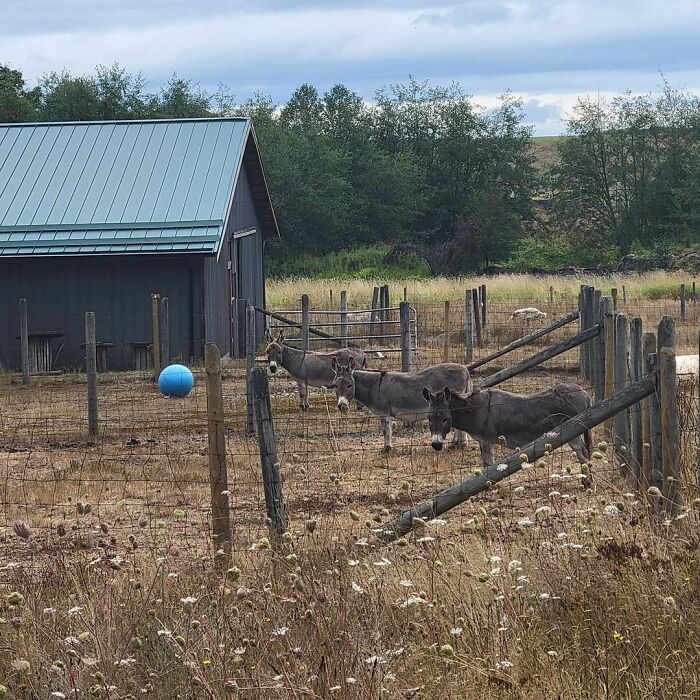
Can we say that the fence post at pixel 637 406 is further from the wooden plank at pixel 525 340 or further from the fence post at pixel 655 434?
the wooden plank at pixel 525 340

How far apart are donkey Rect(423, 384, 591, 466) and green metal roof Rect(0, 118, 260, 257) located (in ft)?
41.9

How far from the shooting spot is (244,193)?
3020 centimetres

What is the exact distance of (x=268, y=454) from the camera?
750cm

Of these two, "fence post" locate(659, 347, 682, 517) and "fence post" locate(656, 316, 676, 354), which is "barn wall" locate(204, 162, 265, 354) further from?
"fence post" locate(659, 347, 682, 517)

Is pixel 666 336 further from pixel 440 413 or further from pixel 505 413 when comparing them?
pixel 440 413

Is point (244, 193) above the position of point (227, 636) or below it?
above

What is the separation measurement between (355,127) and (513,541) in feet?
207

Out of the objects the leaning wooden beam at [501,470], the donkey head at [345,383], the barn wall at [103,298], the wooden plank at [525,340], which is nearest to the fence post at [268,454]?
the leaning wooden beam at [501,470]

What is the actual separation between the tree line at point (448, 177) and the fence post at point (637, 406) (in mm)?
46676

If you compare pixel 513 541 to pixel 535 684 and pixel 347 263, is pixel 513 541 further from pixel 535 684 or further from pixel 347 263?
pixel 347 263

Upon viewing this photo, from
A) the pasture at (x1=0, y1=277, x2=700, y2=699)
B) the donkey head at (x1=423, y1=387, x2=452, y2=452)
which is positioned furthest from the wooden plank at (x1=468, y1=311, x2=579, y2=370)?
the pasture at (x1=0, y1=277, x2=700, y2=699)

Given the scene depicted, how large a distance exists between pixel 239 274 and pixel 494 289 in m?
17.6

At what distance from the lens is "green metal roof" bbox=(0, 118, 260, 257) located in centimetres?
2458

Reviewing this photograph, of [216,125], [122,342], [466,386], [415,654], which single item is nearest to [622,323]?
[466,386]
